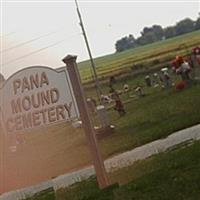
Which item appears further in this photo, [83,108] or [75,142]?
[75,142]

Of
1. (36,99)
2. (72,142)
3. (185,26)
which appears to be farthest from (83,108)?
(185,26)

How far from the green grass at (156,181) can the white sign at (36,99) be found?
1124 millimetres

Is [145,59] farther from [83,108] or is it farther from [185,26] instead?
[83,108]

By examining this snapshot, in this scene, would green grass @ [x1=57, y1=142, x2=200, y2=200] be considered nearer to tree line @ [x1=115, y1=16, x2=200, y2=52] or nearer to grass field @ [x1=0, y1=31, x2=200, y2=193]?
grass field @ [x1=0, y1=31, x2=200, y2=193]

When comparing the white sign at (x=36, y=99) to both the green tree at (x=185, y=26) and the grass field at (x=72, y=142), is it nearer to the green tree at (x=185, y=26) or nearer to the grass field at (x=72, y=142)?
the grass field at (x=72, y=142)

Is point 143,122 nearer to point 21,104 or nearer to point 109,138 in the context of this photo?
point 109,138

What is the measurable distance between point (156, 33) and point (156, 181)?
100310mm

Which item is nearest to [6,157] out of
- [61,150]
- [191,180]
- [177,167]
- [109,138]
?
[61,150]

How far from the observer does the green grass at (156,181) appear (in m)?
6.98

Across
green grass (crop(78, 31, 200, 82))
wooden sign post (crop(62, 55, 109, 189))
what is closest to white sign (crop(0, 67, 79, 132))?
wooden sign post (crop(62, 55, 109, 189))

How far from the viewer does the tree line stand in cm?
10400

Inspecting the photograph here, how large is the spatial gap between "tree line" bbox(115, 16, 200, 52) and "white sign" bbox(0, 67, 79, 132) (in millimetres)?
94043

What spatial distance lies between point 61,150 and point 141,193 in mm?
8392

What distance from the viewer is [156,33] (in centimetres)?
10688
